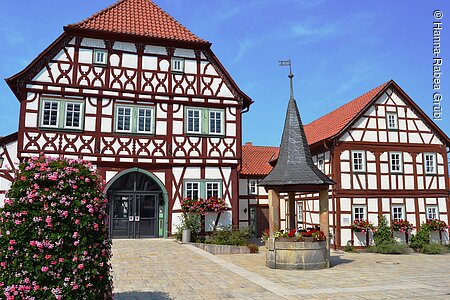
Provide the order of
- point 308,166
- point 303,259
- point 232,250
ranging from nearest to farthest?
point 303,259, point 308,166, point 232,250

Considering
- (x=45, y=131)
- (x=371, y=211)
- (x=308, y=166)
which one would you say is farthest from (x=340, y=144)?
(x=45, y=131)

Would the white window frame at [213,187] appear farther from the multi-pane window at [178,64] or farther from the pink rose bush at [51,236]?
the pink rose bush at [51,236]

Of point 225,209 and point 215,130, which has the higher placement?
point 215,130

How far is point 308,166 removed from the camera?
13.3 meters

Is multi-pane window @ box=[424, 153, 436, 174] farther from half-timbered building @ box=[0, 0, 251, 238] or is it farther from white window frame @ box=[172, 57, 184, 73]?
white window frame @ box=[172, 57, 184, 73]

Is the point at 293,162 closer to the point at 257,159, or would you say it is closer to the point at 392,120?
the point at 392,120

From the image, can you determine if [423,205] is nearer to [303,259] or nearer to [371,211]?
[371,211]

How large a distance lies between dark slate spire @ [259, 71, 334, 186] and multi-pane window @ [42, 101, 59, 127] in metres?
10.0

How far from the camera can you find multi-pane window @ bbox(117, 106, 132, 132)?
18.7 metres

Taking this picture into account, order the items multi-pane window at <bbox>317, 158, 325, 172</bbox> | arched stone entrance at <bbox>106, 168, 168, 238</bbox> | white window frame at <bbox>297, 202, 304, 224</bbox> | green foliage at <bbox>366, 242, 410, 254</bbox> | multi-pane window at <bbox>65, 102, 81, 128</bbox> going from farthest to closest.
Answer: white window frame at <bbox>297, 202, 304, 224</bbox> → multi-pane window at <bbox>317, 158, 325, 172</bbox> → arched stone entrance at <bbox>106, 168, 168, 238</bbox> → green foliage at <bbox>366, 242, 410, 254</bbox> → multi-pane window at <bbox>65, 102, 81, 128</bbox>

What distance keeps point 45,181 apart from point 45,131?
44.0 ft

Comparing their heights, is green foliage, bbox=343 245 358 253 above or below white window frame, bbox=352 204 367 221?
below

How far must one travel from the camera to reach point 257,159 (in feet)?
92.5

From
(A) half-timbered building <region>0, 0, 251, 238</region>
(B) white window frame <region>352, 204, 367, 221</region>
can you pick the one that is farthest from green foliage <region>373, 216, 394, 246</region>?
(A) half-timbered building <region>0, 0, 251, 238</region>
